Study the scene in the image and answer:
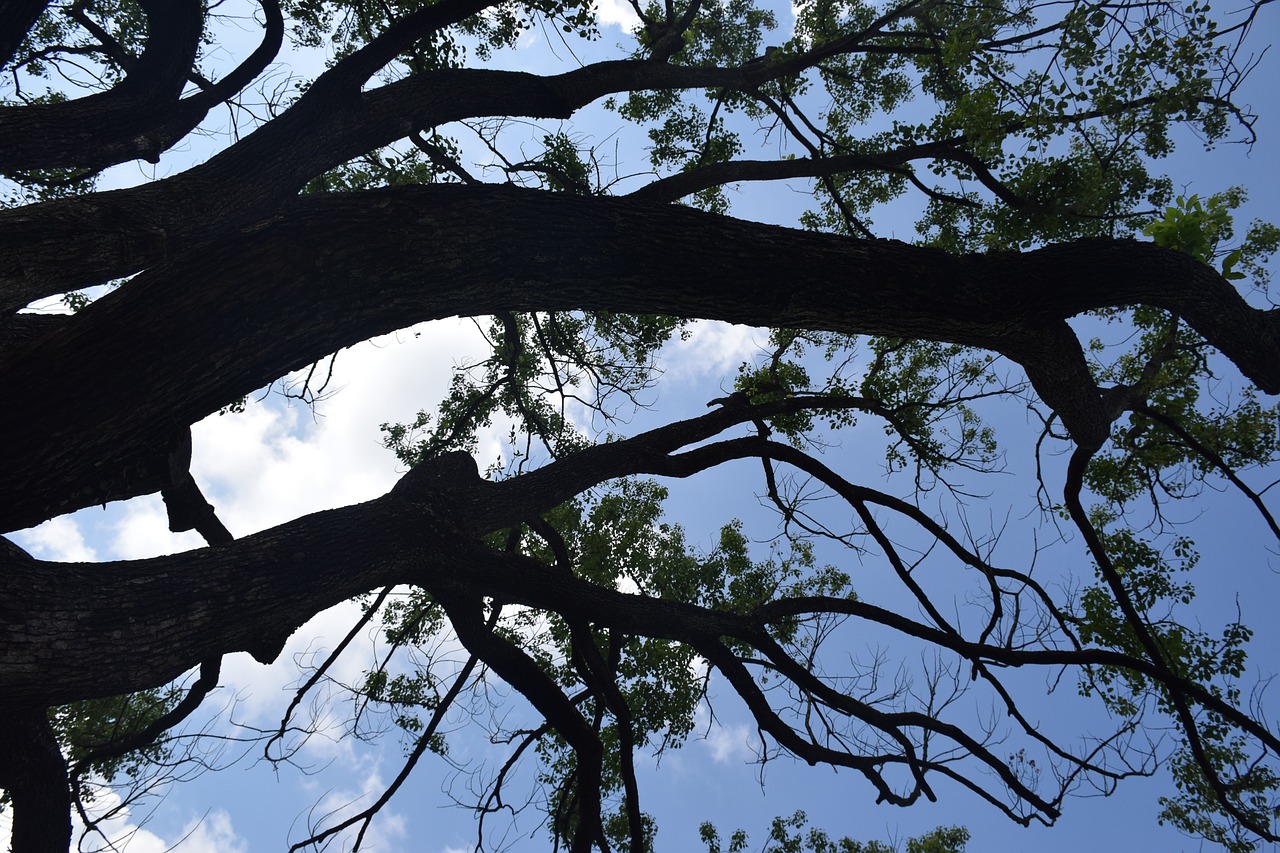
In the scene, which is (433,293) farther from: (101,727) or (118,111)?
(101,727)

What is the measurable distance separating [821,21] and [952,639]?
8058 millimetres

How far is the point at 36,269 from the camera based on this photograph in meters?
3.19

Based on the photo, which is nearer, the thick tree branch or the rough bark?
the rough bark

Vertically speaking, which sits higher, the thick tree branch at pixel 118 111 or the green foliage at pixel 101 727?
the thick tree branch at pixel 118 111

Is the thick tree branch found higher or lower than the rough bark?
higher

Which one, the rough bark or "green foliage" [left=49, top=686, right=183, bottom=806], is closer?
the rough bark

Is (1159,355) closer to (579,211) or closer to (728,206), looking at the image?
(579,211)

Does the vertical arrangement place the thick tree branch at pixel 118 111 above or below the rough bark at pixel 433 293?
above

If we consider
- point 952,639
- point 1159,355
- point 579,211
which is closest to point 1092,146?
point 1159,355

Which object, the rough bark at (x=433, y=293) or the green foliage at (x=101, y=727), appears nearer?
the rough bark at (x=433, y=293)

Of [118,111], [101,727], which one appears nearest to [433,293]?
[118,111]

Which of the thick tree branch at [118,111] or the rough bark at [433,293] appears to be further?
the thick tree branch at [118,111]

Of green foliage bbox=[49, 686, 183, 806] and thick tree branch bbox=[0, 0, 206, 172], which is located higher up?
thick tree branch bbox=[0, 0, 206, 172]

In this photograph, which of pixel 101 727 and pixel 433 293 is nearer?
pixel 433 293
